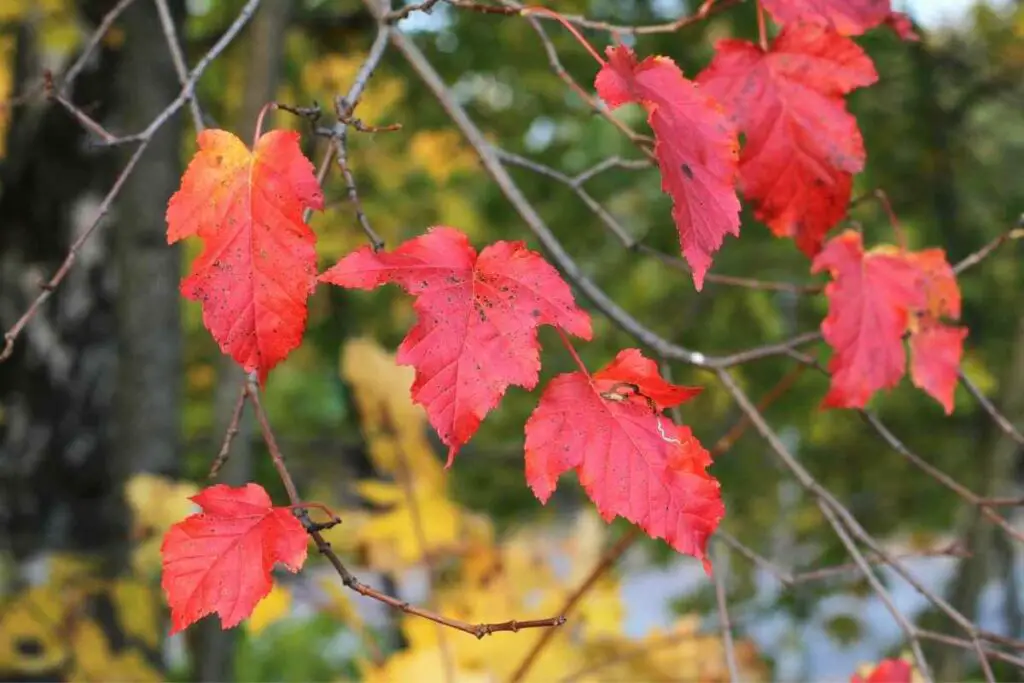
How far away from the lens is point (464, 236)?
23.3 inches

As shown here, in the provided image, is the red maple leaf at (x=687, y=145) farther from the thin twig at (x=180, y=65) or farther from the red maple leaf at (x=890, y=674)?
the red maple leaf at (x=890, y=674)

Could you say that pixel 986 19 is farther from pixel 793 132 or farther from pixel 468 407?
pixel 468 407

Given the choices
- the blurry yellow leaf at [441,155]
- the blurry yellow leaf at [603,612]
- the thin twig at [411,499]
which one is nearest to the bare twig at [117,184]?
the thin twig at [411,499]

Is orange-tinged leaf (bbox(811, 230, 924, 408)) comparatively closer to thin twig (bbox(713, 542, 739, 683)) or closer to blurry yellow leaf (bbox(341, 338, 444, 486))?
thin twig (bbox(713, 542, 739, 683))

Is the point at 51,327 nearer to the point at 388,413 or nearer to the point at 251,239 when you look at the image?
the point at 388,413

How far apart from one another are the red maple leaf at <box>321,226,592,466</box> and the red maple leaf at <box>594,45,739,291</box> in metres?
0.09

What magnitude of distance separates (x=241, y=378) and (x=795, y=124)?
3.65ft

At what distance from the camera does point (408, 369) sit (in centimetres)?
163

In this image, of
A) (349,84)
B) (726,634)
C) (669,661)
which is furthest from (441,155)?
(726,634)

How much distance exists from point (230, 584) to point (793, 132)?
59 centimetres

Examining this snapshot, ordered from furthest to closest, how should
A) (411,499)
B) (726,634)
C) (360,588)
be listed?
(411,499) < (726,634) < (360,588)

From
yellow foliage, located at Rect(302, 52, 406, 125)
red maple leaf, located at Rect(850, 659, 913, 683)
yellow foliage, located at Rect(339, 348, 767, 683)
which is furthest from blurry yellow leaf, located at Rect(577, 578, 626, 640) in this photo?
yellow foliage, located at Rect(302, 52, 406, 125)

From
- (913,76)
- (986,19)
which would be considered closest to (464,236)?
(913,76)

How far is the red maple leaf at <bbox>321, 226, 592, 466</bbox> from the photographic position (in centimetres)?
51
